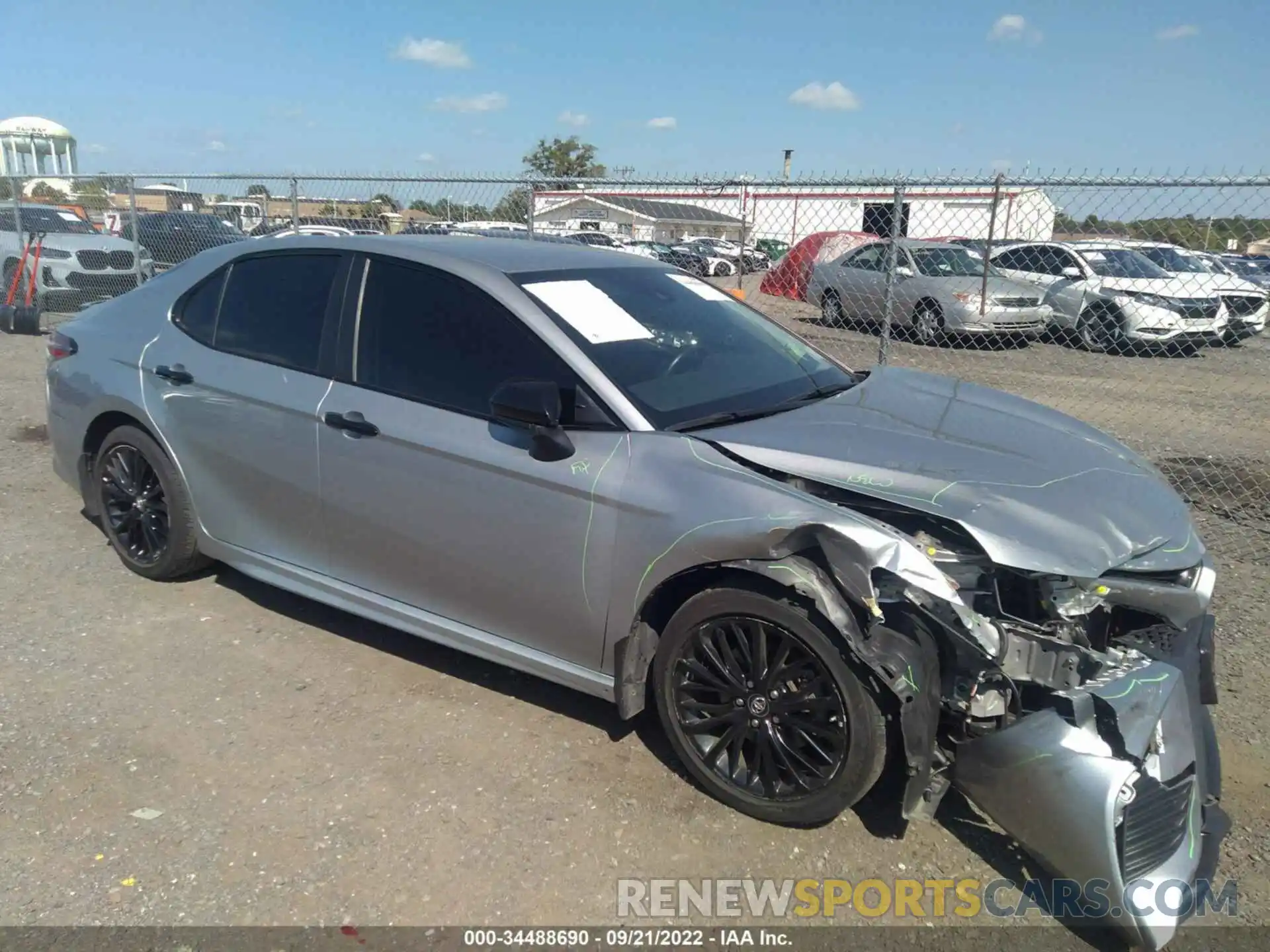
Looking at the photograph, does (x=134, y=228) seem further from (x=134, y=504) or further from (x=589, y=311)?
(x=589, y=311)

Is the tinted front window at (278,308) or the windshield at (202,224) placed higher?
the windshield at (202,224)

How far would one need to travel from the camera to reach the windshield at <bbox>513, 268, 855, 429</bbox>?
3318mm

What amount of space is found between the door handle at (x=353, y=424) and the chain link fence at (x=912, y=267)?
15.6ft

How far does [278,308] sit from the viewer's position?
406 centimetres

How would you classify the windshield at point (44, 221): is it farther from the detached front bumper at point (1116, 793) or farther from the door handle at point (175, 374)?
the detached front bumper at point (1116, 793)

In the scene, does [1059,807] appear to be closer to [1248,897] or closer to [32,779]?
[1248,897]

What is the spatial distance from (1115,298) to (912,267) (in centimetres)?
244

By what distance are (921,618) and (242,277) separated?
10.8 ft

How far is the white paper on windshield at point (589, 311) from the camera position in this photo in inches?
135

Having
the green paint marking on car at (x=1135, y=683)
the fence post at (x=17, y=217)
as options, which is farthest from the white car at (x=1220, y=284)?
the fence post at (x=17, y=217)

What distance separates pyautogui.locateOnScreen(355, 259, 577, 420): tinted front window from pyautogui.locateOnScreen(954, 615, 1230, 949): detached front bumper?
1.72 m

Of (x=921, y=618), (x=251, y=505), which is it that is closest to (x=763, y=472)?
(x=921, y=618)

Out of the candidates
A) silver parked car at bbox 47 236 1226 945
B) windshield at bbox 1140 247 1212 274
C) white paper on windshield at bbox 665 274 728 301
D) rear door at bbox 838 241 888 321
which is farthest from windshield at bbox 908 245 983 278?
silver parked car at bbox 47 236 1226 945

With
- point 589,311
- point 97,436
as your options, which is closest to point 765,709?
point 589,311
